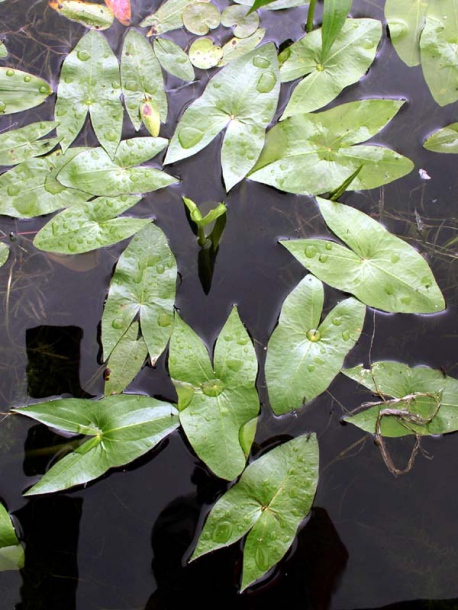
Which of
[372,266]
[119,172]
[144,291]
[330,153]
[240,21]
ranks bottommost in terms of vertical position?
[372,266]

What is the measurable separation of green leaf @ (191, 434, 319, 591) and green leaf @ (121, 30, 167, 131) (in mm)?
1180

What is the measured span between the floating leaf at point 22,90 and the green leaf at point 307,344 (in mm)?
1138

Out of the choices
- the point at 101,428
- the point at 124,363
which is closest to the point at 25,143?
the point at 124,363

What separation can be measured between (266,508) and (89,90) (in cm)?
147

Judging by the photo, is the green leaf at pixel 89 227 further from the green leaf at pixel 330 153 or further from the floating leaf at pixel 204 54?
the floating leaf at pixel 204 54

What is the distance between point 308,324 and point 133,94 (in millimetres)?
995

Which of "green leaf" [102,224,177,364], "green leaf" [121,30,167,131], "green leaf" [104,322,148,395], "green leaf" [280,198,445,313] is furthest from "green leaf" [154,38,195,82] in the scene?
"green leaf" [104,322,148,395]

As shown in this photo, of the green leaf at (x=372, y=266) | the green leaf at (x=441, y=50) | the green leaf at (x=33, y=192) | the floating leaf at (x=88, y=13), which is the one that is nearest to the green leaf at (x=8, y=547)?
the green leaf at (x=33, y=192)

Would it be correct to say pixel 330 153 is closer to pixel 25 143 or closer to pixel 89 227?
pixel 89 227

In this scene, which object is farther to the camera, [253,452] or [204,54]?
[204,54]

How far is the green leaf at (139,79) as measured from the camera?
6.20ft

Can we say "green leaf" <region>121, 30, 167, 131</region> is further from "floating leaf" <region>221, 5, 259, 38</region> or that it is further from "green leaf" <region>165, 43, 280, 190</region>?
"floating leaf" <region>221, 5, 259, 38</region>

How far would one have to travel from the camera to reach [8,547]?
1.58 meters

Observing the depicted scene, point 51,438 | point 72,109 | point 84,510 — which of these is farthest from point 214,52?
point 84,510
